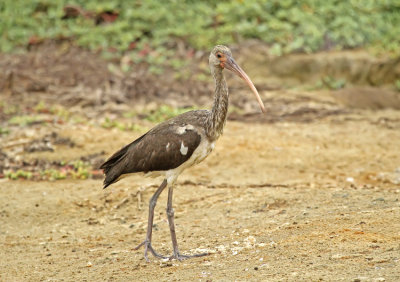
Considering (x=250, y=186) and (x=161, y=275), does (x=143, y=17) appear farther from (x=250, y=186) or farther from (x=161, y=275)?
(x=161, y=275)

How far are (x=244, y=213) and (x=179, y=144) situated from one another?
5.25 ft

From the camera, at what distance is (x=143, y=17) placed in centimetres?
1545

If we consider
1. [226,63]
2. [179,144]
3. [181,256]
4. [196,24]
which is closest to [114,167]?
[179,144]

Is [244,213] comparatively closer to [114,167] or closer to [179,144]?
[179,144]

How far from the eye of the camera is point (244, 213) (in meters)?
7.61

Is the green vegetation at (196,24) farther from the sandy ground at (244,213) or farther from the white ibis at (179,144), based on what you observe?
the white ibis at (179,144)

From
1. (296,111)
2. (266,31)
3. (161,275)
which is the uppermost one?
(266,31)

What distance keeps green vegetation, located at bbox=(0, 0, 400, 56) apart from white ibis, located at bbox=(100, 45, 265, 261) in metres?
7.35

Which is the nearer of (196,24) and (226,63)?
(226,63)

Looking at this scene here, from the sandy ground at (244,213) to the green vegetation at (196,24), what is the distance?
285 cm

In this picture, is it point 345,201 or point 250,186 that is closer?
point 345,201

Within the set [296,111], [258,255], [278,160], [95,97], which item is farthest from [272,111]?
[258,255]

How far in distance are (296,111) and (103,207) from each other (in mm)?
4998

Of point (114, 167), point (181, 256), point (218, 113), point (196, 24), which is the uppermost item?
point (196, 24)
